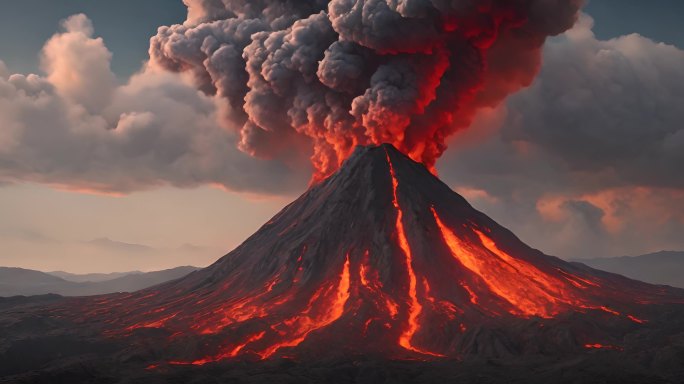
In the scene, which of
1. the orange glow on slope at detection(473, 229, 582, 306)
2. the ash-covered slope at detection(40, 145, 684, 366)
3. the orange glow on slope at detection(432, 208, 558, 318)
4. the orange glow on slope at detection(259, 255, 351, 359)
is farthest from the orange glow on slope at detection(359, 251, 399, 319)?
the orange glow on slope at detection(473, 229, 582, 306)

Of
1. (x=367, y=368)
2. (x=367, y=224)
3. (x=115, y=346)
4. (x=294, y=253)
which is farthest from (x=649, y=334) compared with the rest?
(x=115, y=346)

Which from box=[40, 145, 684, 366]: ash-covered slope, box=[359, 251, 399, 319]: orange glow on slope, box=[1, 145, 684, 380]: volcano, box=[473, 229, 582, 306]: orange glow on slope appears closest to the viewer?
box=[1, 145, 684, 380]: volcano

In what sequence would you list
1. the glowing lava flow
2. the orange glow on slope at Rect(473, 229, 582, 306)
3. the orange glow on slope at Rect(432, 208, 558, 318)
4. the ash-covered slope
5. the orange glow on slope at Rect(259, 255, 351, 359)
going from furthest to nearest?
the orange glow on slope at Rect(473, 229, 582, 306) < the orange glow on slope at Rect(432, 208, 558, 318) < the glowing lava flow < the orange glow on slope at Rect(259, 255, 351, 359) < the ash-covered slope

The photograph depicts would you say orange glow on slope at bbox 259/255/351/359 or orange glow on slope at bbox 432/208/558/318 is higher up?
orange glow on slope at bbox 432/208/558/318

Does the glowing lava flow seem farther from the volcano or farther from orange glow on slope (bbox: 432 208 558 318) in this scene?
orange glow on slope (bbox: 432 208 558 318)

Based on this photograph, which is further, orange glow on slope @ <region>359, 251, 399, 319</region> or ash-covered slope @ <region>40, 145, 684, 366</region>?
orange glow on slope @ <region>359, 251, 399, 319</region>

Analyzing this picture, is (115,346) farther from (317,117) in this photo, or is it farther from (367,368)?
(317,117)

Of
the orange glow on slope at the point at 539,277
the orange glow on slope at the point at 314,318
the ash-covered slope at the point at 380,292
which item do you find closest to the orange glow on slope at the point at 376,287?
the ash-covered slope at the point at 380,292

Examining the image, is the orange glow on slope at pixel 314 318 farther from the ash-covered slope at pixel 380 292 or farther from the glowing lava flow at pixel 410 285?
the glowing lava flow at pixel 410 285
